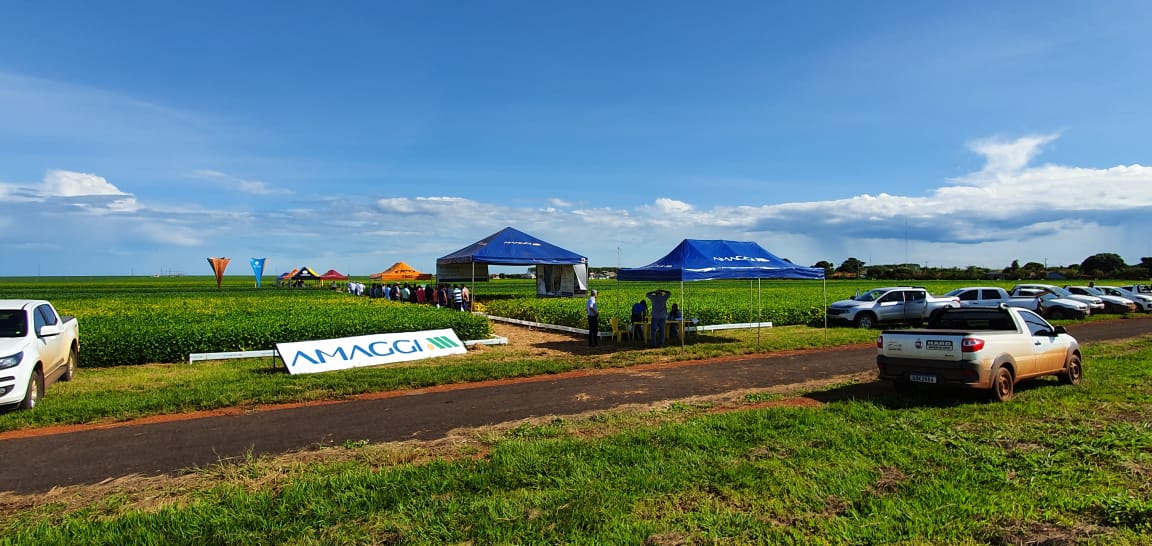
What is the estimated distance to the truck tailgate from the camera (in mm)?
8573

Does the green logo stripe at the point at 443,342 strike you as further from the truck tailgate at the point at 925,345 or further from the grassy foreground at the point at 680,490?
the truck tailgate at the point at 925,345

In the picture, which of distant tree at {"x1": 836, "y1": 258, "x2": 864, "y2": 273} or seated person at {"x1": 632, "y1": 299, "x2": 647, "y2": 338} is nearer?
seated person at {"x1": 632, "y1": 299, "x2": 647, "y2": 338}

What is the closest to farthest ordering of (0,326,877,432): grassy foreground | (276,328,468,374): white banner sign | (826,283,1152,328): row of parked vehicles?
(0,326,877,432): grassy foreground, (276,328,468,374): white banner sign, (826,283,1152,328): row of parked vehicles

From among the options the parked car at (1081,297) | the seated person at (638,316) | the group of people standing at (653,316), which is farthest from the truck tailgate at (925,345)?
the parked car at (1081,297)

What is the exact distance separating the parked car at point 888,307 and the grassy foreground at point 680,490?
15.1 metres

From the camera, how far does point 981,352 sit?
27.7ft

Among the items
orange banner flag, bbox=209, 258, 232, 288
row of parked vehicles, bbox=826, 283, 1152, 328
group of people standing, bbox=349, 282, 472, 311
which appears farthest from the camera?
orange banner flag, bbox=209, 258, 232, 288

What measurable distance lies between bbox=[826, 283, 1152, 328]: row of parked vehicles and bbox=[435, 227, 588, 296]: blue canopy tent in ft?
46.4

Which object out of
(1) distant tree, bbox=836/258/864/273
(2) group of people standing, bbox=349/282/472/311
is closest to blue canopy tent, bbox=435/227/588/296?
(2) group of people standing, bbox=349/282/472/311

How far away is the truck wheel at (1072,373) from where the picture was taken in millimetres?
10062

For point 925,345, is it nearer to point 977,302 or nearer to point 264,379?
point 264,379

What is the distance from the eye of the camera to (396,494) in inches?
205

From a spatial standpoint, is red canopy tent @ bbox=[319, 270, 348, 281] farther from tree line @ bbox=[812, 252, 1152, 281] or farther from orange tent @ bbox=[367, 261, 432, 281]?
tree line @ bbox=[812, 252, 1152, 281]

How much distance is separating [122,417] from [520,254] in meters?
22.4
